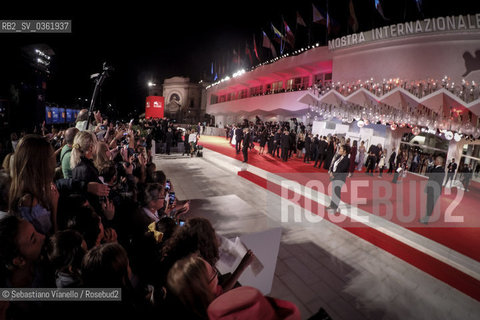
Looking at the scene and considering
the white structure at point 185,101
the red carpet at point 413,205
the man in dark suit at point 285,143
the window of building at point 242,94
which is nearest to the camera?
the red carpet at point 413,205

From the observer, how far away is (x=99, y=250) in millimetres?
1417

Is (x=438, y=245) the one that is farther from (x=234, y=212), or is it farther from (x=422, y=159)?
(x=422, y=159)

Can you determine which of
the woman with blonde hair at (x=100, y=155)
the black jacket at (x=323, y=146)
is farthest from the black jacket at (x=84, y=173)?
the black jacket at (x=323, y=146)

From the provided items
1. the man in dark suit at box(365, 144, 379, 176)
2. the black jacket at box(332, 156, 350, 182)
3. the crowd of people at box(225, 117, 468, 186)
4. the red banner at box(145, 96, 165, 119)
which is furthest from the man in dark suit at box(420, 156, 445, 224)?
the red banner at box(145, 96, 165, 119)

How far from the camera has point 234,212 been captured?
17.6 feet

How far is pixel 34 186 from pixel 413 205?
900 cm

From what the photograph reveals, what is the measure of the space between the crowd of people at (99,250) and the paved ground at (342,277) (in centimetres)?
184

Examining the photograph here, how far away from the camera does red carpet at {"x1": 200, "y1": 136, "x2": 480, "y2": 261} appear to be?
5.24 meters

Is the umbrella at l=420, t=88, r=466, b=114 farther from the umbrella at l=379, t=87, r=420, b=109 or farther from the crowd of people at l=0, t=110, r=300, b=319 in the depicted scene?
the crowd of people at l=0, t=110, r=300, b=319

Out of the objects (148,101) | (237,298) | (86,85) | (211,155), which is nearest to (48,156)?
(237,298)

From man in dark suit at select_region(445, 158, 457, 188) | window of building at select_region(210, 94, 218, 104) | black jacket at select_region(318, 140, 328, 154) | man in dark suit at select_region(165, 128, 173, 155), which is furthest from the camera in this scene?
window of building at select_region(210, 94, 218, 104)

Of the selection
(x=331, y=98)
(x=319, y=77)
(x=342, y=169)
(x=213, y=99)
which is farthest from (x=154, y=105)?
(x=342, y=169)

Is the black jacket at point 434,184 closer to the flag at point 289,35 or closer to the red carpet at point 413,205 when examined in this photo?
the red carpet at point 413,205

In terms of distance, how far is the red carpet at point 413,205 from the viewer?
5242 millimetres
